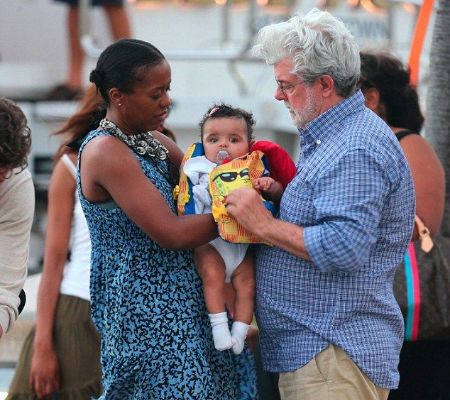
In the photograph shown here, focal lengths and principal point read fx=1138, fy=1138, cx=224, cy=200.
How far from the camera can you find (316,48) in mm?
3197

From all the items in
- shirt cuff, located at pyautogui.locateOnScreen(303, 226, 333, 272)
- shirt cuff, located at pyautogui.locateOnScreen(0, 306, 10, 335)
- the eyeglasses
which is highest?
the eyeglasses

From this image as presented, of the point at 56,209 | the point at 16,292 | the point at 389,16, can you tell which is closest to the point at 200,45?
the point at 389,16

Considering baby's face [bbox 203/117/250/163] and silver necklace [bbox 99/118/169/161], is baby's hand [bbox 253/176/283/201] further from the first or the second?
silver necklace [bbox 99/118/169/161]

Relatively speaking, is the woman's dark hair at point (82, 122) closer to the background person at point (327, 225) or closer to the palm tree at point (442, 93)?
the background person at point (327, 225)

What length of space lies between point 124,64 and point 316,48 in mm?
554

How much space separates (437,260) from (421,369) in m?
0.56

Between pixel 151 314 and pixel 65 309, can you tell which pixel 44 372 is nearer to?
pixel 65 309

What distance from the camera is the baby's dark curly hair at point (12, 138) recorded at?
3.52 metres

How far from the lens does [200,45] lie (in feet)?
31.2

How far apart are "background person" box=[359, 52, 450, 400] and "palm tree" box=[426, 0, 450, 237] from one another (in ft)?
2.50

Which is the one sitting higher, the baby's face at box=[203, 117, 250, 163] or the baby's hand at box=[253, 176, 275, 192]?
the baby's face at box=[203, 117, 250, 163]

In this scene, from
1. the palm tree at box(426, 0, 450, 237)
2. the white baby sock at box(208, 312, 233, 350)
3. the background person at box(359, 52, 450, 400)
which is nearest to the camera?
the white baby sock at box(208, 312, 233, 350)

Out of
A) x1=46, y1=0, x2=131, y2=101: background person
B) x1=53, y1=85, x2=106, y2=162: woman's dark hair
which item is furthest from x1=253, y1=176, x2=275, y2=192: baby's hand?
x1=46, y1=0, x2=131, y2=101: background person

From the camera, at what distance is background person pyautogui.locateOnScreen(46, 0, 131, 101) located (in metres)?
9.27
